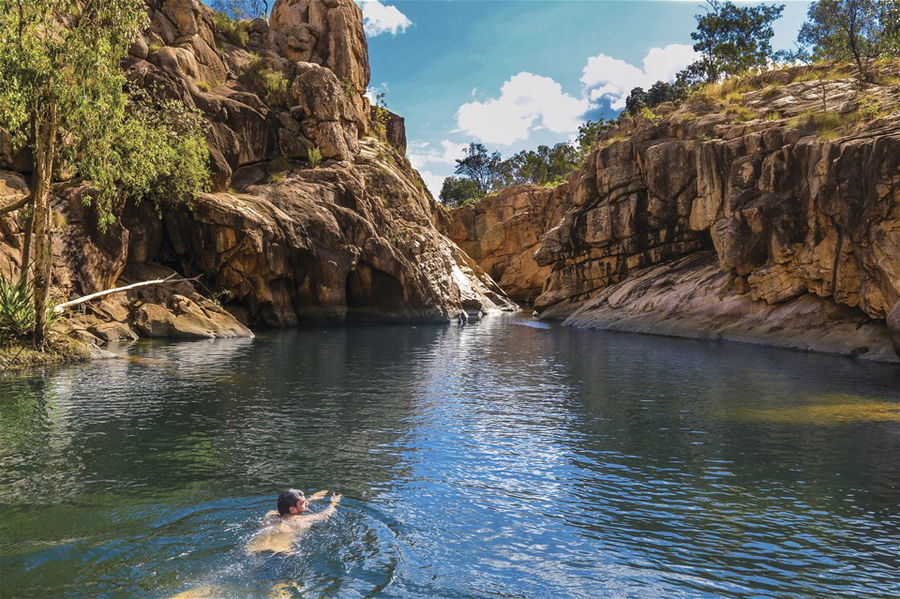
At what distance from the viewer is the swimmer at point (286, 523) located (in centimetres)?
922

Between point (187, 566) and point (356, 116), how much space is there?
224 ft

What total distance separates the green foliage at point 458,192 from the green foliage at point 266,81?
2667 inches

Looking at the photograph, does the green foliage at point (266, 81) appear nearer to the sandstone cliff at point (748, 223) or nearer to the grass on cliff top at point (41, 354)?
the sandstone cliff at point (748, 223)

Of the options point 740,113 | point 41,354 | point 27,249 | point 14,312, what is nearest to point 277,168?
point 27,249

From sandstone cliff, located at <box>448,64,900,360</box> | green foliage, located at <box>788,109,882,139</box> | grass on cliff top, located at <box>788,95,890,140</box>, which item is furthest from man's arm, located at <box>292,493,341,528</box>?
→ green foliage, located at <box>788,109,882,139</box>

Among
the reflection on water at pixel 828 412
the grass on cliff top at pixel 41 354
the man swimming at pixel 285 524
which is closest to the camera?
the man swimming at pixel 285 524

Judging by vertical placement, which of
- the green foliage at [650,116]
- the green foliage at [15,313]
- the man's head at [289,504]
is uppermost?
the green foliage at [650,116]

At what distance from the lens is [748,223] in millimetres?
44500

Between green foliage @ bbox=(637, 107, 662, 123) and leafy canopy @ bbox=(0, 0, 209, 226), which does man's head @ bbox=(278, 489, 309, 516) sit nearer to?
A: leafy canopy @ bbox=(0, 0, 209, 226)

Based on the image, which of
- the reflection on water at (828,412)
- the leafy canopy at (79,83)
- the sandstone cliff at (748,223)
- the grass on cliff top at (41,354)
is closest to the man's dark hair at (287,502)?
the reflection on water at (828,412)

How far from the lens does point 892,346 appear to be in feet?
107

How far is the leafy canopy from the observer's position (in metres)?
24.1

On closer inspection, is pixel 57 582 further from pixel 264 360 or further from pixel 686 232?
pixel 686 232

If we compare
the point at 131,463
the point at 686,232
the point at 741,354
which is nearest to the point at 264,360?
the point at 131,463
